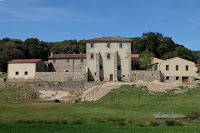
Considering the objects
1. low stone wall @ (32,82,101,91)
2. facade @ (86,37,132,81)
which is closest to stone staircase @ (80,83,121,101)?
low stone wall @ (32,82,101,91)

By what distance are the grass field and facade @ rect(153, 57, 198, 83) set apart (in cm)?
1317

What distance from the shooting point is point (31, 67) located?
176 ft

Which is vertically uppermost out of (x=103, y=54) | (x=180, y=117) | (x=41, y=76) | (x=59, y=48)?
(x=59, y=48)

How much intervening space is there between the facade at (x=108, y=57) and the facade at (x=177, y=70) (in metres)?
8.26

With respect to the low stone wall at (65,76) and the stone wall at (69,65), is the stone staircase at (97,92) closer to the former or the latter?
the low stone wall at (65,76)

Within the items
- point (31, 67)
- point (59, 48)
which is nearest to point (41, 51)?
point (59, 48)

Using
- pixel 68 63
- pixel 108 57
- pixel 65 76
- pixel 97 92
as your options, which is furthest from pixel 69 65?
pixel 97 92

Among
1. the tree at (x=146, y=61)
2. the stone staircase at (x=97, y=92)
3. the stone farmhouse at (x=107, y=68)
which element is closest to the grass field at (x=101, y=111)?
the stone staircase at (x=97, y=92)

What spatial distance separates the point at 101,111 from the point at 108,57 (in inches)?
1162

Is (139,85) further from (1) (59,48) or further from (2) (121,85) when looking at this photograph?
(1) (59,48)

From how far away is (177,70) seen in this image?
52281mm

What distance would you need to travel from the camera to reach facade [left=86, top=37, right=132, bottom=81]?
178 feet

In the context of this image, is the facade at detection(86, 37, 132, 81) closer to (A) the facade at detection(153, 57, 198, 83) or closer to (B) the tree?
(B) the tree

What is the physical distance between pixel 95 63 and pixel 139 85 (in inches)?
552
